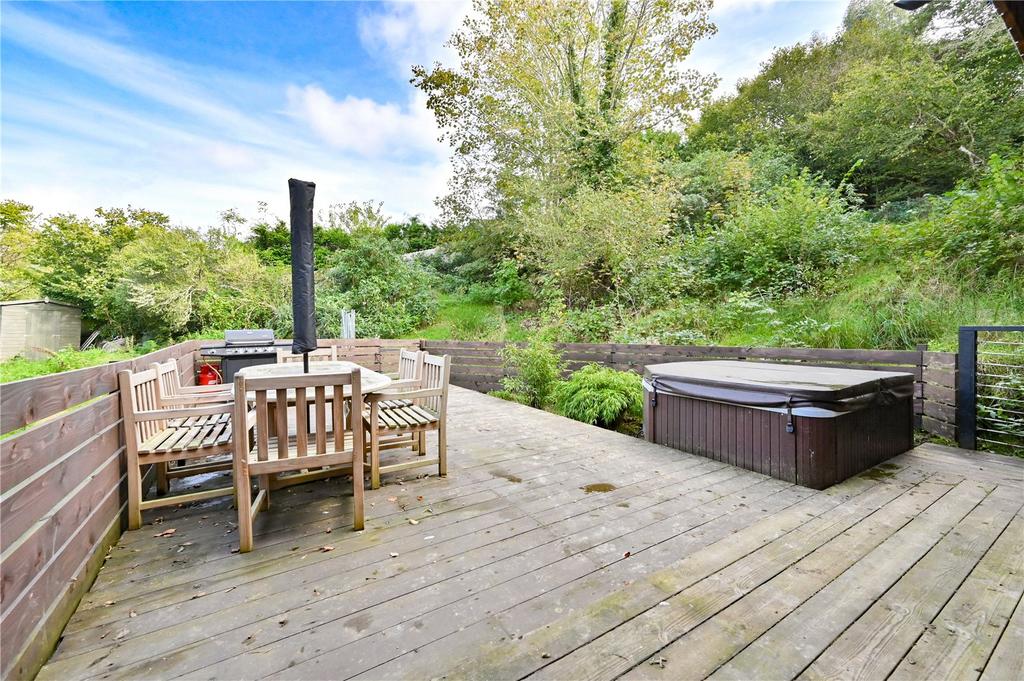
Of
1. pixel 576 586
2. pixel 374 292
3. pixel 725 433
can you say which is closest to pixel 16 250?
pixel 374 292

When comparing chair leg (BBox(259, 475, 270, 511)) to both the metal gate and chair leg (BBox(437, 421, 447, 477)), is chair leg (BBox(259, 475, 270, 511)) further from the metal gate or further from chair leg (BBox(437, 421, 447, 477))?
the metal gate

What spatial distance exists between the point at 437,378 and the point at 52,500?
1.94 meters

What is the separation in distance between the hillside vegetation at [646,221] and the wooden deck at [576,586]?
10.5ft

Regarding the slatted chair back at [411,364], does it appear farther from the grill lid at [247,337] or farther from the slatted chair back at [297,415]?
the grill lid at [247,337]

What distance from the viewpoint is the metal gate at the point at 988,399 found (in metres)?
3.16

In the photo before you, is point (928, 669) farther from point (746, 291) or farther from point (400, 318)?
point (400, 318)

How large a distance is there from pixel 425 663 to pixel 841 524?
2.11m

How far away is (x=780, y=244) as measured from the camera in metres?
6.86

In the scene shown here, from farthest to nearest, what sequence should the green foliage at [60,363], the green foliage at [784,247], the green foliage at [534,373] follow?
the green foliage at [60,363], the green foliage at [784,247], the green foliage at [534,373]

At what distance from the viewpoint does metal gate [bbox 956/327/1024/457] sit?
316 centimetres

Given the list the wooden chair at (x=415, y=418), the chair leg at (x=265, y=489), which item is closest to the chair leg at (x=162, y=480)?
the chair leg at (x=265, y=489)

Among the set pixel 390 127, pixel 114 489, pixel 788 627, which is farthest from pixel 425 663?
pixel 390 127

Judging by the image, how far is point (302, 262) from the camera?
8.60 feet

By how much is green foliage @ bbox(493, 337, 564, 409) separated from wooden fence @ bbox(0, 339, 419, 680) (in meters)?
4.07
